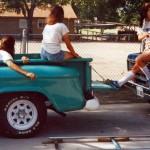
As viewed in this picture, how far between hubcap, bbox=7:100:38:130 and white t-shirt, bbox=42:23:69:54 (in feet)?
3.02

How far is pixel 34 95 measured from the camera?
6.62 meters

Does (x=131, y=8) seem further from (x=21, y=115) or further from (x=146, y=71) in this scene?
(x=21, y=115)

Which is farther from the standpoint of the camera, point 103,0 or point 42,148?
point 103,0

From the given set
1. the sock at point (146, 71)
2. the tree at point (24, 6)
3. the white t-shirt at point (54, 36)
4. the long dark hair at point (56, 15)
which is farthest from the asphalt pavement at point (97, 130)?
the tree at point (24, 6)

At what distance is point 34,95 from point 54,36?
100 cm

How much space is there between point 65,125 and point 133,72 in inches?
58.6

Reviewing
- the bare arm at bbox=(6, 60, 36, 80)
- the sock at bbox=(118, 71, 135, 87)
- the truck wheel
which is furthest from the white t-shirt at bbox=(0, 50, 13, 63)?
the sock at bbox=(118, 71, 135, 87)

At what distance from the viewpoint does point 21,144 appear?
20.7 feet

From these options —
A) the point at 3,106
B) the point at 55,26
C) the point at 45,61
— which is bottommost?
the point at 3,106

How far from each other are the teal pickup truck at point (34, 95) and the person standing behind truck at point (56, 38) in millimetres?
203

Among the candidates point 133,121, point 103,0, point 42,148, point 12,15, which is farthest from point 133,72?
point 12,15

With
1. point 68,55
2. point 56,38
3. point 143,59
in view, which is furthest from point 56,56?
point 143,59

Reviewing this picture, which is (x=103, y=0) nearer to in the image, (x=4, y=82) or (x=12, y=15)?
(x=4, y=82)

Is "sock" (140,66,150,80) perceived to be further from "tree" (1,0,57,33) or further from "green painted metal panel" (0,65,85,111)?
"tree" (1,0,57,33)
